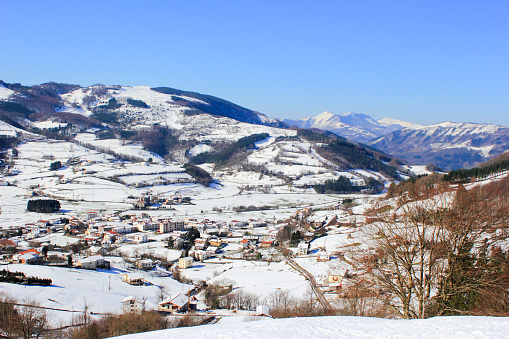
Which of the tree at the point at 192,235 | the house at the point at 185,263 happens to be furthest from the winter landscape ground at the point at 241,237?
the house at the point at 185,263

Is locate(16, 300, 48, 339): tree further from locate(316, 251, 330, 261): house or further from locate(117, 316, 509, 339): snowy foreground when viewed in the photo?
locate(316, 251, 330, 261): house

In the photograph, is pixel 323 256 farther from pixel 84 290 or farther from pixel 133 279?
pixel 84 290

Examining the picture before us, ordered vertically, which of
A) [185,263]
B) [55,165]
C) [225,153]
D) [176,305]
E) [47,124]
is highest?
[47,124]

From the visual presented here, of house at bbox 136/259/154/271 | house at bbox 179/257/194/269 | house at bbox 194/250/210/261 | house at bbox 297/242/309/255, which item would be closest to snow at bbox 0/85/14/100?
house at bbox 194/250/210/261

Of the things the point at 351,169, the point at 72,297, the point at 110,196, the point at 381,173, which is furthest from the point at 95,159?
the point at 72,297

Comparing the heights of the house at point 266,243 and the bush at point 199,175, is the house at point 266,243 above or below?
below

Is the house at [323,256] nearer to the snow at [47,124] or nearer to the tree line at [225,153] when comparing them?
the tree line at [225,153]

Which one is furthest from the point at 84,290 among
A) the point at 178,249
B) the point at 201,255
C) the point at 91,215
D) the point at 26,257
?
the point at 91,215
